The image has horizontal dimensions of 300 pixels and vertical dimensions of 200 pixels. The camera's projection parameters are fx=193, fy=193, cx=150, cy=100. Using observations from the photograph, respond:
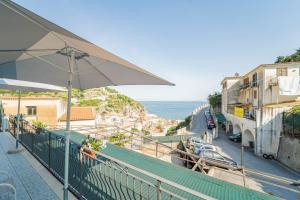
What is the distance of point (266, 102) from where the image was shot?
2647cm

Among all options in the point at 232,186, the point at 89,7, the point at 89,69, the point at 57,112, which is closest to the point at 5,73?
the point at 89,69

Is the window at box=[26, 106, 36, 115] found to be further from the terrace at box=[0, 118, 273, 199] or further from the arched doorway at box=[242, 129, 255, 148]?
the arched doorway at box=[242, 129, 255, 148]

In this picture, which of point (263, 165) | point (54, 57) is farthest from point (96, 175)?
point (263, 165)

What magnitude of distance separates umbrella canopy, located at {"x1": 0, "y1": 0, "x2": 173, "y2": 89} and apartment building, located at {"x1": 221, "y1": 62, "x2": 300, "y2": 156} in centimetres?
2249

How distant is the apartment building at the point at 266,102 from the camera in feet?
70.7

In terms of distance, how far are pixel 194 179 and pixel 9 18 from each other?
6.59 meters

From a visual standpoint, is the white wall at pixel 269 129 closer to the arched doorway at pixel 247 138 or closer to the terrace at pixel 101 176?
the arched doorway at pixel 247 138

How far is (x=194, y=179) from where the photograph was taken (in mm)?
6605

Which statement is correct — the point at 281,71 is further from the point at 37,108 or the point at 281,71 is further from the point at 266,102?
the point at 37,108

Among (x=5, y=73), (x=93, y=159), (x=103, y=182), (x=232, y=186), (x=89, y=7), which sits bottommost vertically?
(x=232, y=186)

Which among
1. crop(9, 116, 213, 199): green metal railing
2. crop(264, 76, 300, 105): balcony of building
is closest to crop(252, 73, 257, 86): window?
crop(264, 76, 300, 105): balcony of building

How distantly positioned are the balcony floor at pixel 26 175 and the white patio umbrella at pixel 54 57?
4.16 ft

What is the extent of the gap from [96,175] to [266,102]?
93.7 ft

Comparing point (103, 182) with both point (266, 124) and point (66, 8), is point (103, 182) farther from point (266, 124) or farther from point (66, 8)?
point (266, 124)
